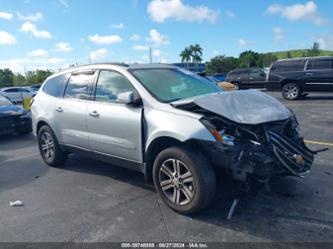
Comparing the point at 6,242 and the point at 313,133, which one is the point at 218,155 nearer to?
the point at 6,242

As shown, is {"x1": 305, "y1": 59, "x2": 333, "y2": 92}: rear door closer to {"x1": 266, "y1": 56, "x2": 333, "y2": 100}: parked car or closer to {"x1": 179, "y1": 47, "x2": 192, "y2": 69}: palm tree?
{"x1": 266, "y1": 56, "x2": 333, "y2": 100}: parked car

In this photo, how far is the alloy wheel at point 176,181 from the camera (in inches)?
132

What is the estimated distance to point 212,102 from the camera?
3527 millimetres

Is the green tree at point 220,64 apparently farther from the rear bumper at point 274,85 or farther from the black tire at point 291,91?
the black tire at point 291,91

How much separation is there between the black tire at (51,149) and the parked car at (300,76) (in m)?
11.3

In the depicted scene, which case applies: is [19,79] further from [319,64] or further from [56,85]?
[56,85]

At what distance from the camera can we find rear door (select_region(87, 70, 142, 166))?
3887mm

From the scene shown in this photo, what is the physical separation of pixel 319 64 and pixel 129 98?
11.7m

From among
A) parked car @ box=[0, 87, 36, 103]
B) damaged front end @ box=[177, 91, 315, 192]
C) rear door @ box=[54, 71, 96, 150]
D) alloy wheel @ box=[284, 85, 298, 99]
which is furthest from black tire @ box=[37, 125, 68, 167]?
parked car @ box=[0, 87, 36, 103]

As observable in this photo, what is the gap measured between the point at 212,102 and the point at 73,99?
2.46m

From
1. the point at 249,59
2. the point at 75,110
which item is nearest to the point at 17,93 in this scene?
the point at 75,110

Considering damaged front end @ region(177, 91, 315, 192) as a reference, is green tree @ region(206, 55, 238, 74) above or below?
above

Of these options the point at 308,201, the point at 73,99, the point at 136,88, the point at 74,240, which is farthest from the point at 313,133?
the point at 74,240

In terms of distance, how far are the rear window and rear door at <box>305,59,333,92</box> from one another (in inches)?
12.0
